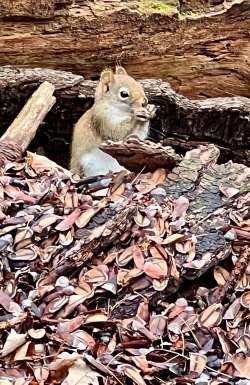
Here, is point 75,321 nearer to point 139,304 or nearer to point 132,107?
point 139,304

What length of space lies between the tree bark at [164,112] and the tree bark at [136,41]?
0.23 meters

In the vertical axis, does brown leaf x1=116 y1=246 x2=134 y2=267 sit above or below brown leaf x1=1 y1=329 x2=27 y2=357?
above

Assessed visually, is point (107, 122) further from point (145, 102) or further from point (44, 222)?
point (44, 222)

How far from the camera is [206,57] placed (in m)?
4.45

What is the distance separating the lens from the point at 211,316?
2.89 m

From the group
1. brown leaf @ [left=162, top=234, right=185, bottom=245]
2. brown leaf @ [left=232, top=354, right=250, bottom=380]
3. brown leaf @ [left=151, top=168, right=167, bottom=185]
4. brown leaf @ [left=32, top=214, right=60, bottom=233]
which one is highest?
brown leaf @ [left=151, top=168, right=167, bottom=185]

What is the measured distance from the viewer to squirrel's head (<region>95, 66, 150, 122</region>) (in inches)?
161

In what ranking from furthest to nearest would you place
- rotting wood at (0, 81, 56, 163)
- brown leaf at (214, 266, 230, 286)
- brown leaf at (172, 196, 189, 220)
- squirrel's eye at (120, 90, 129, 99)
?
squirrel's eye at (120, 90, 129, 99) → rotting wood at (0, 81, 56, 163) → brown leaf at (172, 196, 189, 220) → brown leaf at (214, 266, 230, 286)

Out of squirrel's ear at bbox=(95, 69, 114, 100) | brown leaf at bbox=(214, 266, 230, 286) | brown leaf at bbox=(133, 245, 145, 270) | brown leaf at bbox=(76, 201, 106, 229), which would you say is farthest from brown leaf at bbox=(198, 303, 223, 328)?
squirrel's ear at bbox=(95, 69, 114, 100)

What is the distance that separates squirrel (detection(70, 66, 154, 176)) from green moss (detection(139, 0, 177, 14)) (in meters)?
0.33

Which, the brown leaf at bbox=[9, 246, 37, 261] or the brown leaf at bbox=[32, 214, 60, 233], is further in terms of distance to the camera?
the brown leaf at bbox=[32, 214, 60, 233]

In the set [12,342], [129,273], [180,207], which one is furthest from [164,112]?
[12,342]

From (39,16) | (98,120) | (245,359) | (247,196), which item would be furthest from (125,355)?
(39,16)

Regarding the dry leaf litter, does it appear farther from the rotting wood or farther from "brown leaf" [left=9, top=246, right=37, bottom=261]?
the rotting wood
